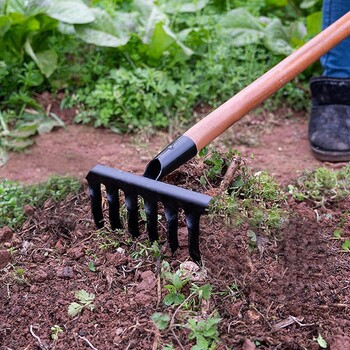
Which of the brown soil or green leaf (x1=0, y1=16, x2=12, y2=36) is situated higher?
green leaf (x1=0, y1=16, x2=12, y2=36)

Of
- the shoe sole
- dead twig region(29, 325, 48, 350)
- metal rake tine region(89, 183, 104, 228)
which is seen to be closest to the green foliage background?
the shoe sole

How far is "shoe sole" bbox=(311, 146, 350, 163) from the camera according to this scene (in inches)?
131

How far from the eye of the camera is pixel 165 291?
2164mm

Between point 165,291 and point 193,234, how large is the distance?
23cm

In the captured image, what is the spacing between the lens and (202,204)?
2.09 meters

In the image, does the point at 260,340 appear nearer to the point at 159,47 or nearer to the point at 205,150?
the point at 205,150

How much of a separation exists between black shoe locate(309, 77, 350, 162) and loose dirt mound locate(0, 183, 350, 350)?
90 cm

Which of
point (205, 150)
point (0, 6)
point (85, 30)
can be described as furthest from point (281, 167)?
point (0, 6)

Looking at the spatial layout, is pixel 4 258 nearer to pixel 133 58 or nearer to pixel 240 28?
pixel 133 58

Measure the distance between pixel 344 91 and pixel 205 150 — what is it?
133cm

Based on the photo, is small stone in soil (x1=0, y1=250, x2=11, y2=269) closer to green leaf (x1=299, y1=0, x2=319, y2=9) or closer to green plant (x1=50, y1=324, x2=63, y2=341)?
green plant (x1=50, y1=324, x2=63, y2=341)

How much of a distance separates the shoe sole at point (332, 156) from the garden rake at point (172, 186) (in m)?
0.83

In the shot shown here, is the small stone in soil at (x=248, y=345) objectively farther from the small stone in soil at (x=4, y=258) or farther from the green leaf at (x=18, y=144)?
the green leaf at (x=18, y=144)

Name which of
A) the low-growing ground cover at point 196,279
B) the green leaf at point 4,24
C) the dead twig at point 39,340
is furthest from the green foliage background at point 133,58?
the dead twig at point 39,340
